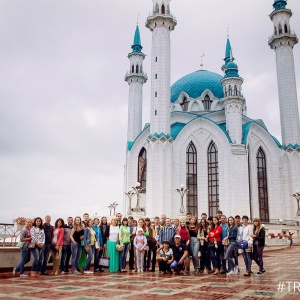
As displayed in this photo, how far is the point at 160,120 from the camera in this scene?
101ft

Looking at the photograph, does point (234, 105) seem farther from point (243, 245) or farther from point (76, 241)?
point (76, 241)

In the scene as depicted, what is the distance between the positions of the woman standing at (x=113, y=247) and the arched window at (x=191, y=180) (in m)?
23.3

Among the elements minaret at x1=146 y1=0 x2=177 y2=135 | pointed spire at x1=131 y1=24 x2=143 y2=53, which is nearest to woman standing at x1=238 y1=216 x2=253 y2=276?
minaret at x1=146 y1=0 x2=177 y2=135

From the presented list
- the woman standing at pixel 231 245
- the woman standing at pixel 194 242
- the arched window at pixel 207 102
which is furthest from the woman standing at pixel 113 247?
the arched window at pixel 207 102

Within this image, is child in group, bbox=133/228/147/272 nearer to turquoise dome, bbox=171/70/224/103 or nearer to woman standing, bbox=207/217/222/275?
woman standing, bbox=207/217/222/275

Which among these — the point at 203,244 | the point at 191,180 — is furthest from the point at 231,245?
the point at 191,180

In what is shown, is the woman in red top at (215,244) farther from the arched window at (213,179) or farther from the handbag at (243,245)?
the arched window at (213,179)

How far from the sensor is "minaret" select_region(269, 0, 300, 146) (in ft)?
113

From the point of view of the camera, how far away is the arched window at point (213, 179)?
107 ft

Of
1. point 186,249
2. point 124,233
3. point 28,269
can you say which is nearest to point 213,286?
point 186,249

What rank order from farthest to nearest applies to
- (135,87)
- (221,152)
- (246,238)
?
(135,87), (221,152), (246,238)

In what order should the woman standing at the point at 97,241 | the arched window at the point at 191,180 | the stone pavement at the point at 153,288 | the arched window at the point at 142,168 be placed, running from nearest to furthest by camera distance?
the stone pavement at the point at 153,288 → the woman standing at the point at 97,241 → the arched window at the point at 191,180 → the arched window at the point at 142,168

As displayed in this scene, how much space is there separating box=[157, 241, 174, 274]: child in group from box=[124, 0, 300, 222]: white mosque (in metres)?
19.5

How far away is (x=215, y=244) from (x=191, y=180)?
2408 cm
